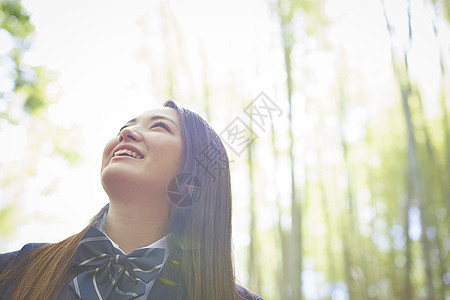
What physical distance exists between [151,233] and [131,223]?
0.22ft

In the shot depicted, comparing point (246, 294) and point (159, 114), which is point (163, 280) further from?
point (159, 114)

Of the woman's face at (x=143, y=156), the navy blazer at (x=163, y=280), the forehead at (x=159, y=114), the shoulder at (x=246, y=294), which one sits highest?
the forehead at (x=159, y=114)

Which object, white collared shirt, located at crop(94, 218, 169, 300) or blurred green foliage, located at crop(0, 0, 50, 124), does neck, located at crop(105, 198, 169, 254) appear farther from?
blurred green foliage, located at crop(0, 0, 50, 124)

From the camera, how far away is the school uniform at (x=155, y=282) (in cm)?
97

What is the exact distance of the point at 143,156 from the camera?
1115 mm

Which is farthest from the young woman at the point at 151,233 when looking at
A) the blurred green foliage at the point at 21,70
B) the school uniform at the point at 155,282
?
the blurred green foliage at the point at 21,70

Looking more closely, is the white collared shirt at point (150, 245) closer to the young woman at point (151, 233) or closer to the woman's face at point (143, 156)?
the young woman at point (151, 233)

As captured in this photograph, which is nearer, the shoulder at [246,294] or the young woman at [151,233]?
the young woman at [151,233]

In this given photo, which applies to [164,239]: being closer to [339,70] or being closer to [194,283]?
[194,283]

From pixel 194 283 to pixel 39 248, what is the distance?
1.49 feet

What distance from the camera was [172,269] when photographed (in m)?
1.13

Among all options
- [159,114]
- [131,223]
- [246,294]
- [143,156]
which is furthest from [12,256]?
[246,294]

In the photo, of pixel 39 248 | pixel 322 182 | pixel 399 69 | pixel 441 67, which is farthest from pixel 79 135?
pixel 322 182

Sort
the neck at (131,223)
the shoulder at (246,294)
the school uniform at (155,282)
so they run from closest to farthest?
the school uniform at (155,282), the neck at (131,223), the shoulder at (246,294)
